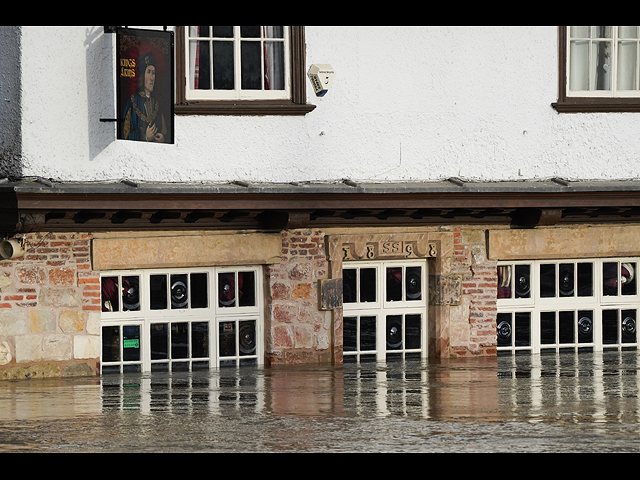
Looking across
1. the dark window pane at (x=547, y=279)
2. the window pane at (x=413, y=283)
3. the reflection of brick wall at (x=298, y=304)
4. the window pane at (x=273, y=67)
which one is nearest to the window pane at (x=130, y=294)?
the reflection of brick wall at (x=298, y=304)

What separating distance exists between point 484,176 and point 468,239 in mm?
818

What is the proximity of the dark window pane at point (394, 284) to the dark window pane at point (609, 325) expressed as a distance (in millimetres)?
2757

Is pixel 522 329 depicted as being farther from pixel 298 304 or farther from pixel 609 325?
pixel 298 304

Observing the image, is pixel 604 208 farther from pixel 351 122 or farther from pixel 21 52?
pixel 21 52

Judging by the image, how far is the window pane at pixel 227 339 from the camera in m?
12.2

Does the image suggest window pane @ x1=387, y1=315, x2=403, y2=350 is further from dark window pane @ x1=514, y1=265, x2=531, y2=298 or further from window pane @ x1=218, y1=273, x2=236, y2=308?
window pane @ x1=218, y1=273, x2=236, y2=308

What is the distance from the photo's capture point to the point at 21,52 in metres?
11.0

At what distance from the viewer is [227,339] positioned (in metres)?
12.2

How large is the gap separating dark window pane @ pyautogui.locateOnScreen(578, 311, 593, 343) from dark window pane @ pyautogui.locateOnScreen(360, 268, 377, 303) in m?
2.74

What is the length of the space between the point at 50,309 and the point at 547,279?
604cm

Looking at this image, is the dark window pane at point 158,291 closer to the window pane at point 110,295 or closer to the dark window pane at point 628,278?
the window pane at point 110,295

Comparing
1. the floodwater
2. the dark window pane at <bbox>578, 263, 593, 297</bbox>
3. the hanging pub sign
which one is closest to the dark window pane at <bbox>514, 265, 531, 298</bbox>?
the dark window pane at <bbox>578, 263, 593, 297</bbox>

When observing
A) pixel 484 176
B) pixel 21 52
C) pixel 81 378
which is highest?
pixel 21 52

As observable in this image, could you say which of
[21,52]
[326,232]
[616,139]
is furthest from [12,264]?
[616,139]
